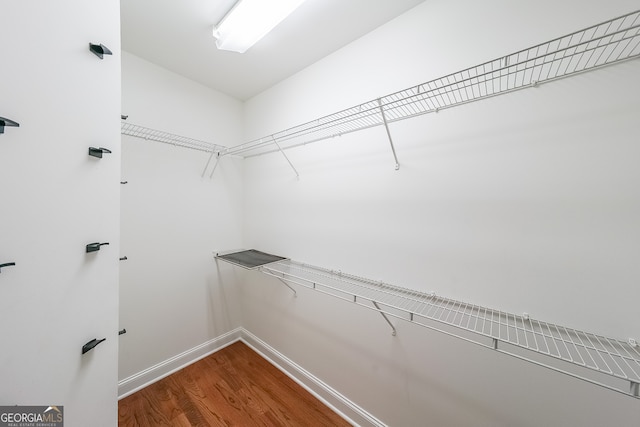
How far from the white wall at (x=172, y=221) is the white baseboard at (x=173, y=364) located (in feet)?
0.08

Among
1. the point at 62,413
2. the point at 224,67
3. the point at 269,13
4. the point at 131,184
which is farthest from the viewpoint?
the point at 224,67

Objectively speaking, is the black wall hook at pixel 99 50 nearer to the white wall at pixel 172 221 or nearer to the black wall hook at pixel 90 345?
the white wall at pixel 172 221

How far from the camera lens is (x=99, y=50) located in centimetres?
86

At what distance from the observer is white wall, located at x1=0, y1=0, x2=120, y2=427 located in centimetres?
64

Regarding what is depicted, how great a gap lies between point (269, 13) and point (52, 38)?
3.00 feet

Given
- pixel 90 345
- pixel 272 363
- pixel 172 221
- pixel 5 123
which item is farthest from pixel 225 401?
pixel 5 123

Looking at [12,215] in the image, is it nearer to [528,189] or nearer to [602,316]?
[528,189]

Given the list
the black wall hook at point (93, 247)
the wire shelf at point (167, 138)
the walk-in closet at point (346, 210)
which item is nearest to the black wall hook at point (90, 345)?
the walk-in closet at point (346, 210)

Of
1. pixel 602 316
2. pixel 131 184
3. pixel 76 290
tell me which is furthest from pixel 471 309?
pixel 131 184

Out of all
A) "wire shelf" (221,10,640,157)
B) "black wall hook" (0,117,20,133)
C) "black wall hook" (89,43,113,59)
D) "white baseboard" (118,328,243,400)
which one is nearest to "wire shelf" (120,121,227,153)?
"black wall hook" (89,43,113,59)

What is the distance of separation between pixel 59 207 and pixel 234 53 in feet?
4.79

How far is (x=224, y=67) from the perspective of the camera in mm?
1757

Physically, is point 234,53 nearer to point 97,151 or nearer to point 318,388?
point 97,151

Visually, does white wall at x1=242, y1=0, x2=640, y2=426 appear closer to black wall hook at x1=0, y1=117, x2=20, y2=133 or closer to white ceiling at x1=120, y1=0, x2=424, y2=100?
white ceiling at x1=120, y1=0, x2=424, y2=100
